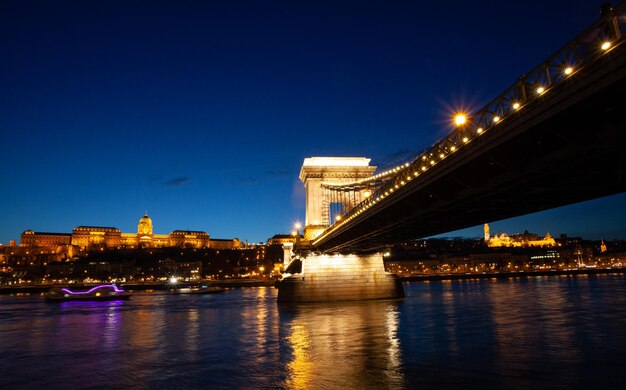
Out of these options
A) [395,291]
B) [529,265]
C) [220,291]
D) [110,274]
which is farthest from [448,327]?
[529,265]

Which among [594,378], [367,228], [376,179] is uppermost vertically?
[376,179]

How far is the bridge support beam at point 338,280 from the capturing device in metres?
51.8

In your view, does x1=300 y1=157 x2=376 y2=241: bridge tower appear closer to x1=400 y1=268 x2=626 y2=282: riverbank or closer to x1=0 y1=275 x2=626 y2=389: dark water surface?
x1=0 y1=275 x2=626 y2=389: dark water surface

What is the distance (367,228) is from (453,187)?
47.3 feet

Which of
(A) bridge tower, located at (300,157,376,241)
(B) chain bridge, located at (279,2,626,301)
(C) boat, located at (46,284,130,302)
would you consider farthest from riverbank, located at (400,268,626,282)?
(B) chain bridge, located at (279,2,626,301)

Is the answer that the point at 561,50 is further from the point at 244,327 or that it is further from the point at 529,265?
the point at 529,265

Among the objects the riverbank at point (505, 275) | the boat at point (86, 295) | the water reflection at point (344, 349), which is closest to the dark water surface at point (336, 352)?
the water reflection at point (344, 349)

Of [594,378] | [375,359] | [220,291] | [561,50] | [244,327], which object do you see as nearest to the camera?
[561,50]

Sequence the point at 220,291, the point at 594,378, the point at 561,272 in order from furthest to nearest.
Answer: the point at 561,272, the point at 220,291, the point at 594,378

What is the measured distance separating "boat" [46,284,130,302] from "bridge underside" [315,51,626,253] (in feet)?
237

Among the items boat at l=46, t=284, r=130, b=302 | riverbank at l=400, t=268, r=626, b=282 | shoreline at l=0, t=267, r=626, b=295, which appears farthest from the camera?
riverbank at l=400, t=268, r=626, b=282

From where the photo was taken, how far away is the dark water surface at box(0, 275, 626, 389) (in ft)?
56.9

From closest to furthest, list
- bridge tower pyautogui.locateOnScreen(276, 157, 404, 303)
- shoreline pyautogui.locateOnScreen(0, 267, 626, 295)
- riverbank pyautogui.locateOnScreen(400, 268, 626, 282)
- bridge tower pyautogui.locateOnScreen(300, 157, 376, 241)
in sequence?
bridge tower pyautogui.locateOnScreen(276, 157, 404, 303), bridge tower pyautogui.locateOnScreen(300, 157, 376, 241), shoreline pyautogui.locateOnScreen(0, 267, 626, 295), riverbank pyautogui.locateOnScreen(400, 268, 626, 282)

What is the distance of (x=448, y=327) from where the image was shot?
105 feet
